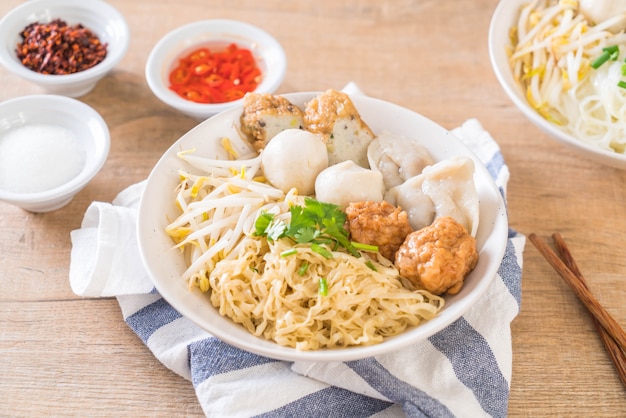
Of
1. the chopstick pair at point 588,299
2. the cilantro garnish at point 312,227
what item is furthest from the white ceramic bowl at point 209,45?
the chopstick pair at point 588,299

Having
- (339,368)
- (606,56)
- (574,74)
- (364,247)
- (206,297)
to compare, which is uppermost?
(606,56)

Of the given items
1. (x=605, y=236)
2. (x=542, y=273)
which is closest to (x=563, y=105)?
(x=605, y=236)

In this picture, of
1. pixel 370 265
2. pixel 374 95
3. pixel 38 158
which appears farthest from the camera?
pixel 374 95

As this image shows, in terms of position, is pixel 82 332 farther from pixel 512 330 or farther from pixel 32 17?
pixel 32 17

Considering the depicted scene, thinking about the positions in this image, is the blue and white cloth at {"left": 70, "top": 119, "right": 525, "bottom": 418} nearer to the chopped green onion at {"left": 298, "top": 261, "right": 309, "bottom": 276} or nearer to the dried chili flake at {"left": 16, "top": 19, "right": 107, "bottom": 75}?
the chopped green onion at {"left": 298, "top": 261, "right": 309, "bottom": 276}

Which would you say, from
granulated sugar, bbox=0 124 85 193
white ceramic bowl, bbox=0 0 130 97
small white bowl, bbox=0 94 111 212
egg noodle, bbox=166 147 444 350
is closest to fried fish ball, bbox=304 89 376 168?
egg noodle, bbox=166 147 444 350

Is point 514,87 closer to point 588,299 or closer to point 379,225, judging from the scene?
point 588,299

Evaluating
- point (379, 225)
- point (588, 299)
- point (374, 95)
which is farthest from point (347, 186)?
point (374, 95)
